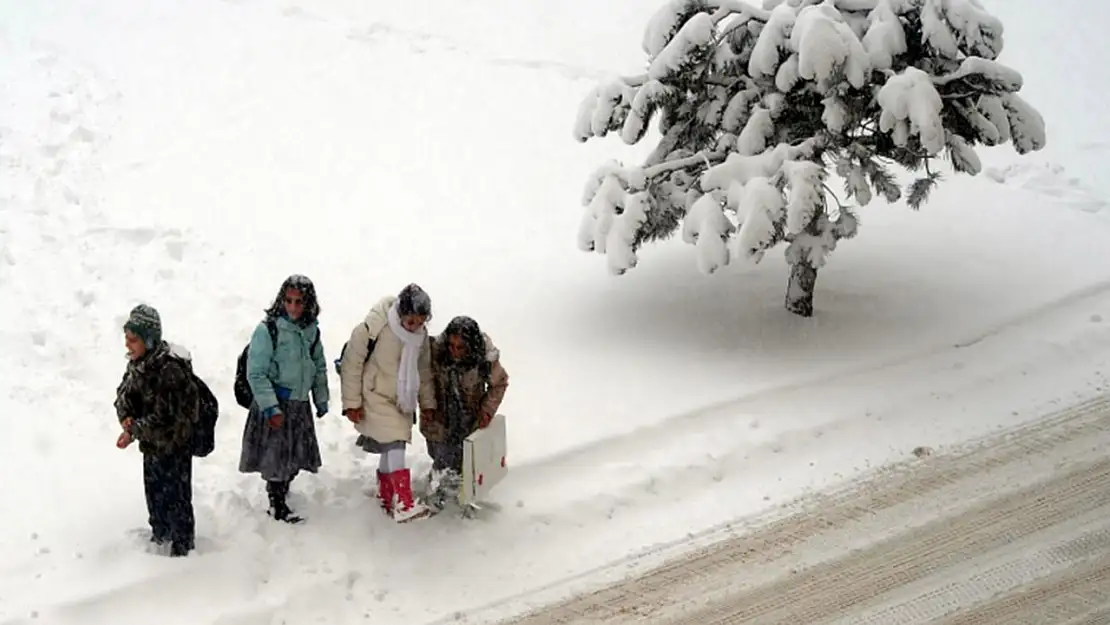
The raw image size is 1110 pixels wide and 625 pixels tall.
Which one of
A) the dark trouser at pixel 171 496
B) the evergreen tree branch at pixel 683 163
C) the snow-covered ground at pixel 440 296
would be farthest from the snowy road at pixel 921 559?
the evergreen tree branch at pixel 683 163

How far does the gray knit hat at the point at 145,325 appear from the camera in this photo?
5.52 m

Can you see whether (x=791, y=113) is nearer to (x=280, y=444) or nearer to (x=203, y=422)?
(x=280, y=444)

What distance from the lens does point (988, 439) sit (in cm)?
734

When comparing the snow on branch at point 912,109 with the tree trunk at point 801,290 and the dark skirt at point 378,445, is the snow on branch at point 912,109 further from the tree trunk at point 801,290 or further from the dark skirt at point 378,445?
the dark skirt at point 378,445

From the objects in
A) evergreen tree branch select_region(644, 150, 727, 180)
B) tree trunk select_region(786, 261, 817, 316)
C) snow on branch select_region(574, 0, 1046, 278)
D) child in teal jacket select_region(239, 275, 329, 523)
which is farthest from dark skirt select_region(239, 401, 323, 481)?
tree trunk select_region(786, 261, 817, 316)

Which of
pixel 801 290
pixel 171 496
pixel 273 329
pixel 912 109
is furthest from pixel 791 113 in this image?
pixel 171 496

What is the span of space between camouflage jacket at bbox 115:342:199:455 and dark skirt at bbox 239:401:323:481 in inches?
17.1

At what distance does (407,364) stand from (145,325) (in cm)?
131

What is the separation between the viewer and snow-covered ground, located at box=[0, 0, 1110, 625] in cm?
620

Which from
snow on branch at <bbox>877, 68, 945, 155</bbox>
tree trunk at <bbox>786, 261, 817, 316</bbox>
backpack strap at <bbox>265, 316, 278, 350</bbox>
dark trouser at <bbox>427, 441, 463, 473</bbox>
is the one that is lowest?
dark trouser at <bbox>427, 441, 463, 473</bbox>

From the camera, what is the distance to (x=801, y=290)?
885cm

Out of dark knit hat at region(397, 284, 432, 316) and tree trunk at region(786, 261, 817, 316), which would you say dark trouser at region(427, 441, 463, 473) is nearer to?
dark knit hat at region(397, 284, 432, 316)

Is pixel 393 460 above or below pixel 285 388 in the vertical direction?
below

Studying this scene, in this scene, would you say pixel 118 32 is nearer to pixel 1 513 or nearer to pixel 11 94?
pixel 11 94
